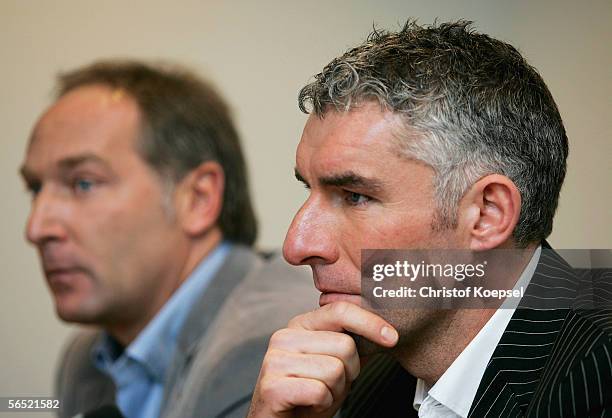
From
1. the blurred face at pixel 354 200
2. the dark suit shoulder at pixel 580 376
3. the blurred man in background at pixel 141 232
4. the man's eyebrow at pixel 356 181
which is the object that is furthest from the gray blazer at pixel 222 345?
the dark suit shoulder at pixel 580 376

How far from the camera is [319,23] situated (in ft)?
7.07

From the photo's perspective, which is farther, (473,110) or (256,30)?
(256,30)

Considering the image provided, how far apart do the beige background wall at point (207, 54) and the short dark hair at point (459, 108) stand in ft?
1.86

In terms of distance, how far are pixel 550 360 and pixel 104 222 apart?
1243mm

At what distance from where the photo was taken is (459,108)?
1447 millimetres

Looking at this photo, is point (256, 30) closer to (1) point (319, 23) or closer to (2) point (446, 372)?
(1) point (319, 23)

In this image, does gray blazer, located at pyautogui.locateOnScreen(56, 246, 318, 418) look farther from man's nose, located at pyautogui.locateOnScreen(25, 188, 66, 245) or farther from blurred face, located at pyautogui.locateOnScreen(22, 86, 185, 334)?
man's nose, located at pyautogui.locateOnScreen(25, 188, 66, 245)

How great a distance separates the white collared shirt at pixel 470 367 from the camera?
1.49 m

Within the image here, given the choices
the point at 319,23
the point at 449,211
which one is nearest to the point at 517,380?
the point at 449,211

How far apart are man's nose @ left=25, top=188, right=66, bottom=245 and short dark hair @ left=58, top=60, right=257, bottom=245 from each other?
0.28m

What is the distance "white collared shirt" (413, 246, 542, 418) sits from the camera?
4.89ft

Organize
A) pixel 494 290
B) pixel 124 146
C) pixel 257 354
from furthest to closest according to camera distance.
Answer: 1. pixel 124 146
2. pixel 257 354
3. pixel 494 290

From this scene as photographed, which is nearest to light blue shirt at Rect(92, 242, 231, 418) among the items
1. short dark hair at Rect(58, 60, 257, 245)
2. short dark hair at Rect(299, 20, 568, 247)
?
short dark hair at Rect(58, 60, 257, 245)

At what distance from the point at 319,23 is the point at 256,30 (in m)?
0.18
